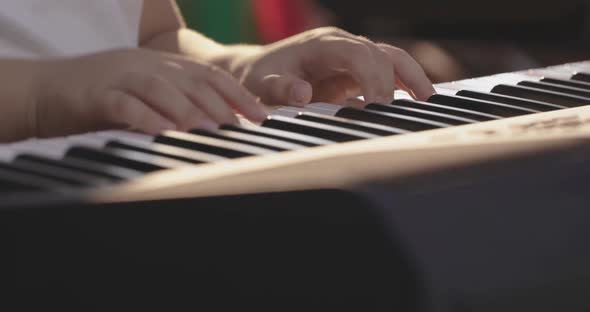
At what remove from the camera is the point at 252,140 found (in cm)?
59

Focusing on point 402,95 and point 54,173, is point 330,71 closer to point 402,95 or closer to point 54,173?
point 402,95

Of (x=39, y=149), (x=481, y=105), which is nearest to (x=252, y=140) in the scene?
(x=39, y=149)

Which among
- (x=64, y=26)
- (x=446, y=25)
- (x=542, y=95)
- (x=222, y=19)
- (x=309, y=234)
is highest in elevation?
(x=446, y=25)

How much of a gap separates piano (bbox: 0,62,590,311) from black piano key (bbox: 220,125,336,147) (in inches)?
4.2

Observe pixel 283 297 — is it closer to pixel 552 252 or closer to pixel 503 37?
Result: pixel 552 252

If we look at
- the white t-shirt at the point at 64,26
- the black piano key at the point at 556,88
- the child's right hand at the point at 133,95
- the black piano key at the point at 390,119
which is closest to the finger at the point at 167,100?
the child's right hand at the point at 133,95

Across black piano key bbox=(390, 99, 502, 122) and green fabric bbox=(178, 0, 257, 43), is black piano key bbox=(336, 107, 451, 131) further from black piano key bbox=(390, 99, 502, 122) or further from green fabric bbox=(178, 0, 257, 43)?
green fabric bbox=(178, 0, 257, 43)

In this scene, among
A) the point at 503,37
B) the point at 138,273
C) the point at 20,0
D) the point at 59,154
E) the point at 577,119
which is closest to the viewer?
the point at 138,273

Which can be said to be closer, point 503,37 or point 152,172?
point 152,172

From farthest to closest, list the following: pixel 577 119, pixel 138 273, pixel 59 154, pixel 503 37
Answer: pixel 503 37
pixel 577 119
pixel 59 154
pixel 138 273

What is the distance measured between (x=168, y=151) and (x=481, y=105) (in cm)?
32

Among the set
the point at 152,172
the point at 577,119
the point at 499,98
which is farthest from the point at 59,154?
the point at 499,98

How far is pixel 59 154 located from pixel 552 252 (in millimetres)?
249

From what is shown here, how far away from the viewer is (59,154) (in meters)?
0.52
